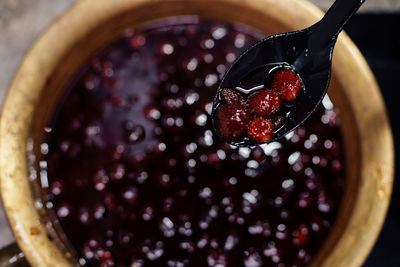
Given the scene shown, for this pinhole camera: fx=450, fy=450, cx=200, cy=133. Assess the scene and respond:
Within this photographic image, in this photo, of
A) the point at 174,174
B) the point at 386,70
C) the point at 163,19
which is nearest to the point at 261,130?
the point at 174,174

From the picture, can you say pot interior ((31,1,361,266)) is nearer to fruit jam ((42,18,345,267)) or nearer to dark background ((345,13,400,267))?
fruit jam ((42,18,345,267))

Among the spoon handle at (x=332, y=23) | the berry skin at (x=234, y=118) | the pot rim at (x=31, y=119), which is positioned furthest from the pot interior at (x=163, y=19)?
the berry skin at (x=234, y=118)

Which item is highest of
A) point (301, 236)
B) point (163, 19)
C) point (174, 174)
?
point (163, 19)

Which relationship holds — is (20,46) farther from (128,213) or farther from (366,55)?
(366,55)

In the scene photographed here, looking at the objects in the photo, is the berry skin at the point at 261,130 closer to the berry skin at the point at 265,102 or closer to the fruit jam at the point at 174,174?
the berry skin at the point at 265,102

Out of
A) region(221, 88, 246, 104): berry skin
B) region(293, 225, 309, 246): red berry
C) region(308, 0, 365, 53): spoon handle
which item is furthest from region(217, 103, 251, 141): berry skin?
region(293, 225, 309, 246): red berry

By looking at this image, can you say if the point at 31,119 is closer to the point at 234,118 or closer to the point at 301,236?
the point at 234,118
